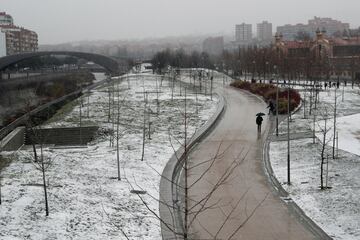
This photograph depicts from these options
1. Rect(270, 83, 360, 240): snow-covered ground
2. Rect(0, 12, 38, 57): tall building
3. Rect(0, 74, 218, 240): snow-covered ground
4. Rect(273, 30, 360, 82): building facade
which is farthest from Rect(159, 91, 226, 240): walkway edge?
Rect(0, 12, 38, 57): tall building

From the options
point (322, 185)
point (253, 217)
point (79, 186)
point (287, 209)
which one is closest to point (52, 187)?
point (79, 186)

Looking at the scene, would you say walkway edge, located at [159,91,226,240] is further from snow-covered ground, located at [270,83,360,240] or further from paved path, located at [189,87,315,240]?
snow-covered ground, located at [270,83,360,240]

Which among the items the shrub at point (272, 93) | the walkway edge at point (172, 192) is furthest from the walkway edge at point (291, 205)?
the shrub at point (272, 93)

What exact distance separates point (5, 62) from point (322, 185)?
2928 inches

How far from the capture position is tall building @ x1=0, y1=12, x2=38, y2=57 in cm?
13386

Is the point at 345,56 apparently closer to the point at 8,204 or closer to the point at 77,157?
the point at 77,157

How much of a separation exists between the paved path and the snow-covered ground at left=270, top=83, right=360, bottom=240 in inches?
27.2

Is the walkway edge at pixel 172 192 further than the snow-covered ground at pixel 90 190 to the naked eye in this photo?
Yes

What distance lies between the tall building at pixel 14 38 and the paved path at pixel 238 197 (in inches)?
4100

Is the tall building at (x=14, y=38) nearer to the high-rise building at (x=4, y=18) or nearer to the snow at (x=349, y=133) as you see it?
the high-rise building at (x=4, y=18)

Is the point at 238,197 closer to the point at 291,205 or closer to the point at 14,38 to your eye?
the point at 291,205

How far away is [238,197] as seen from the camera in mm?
15734

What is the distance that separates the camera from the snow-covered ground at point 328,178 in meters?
13.4

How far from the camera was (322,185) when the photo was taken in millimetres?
15992
